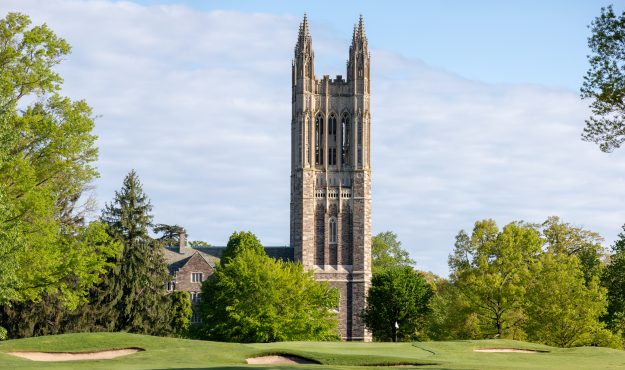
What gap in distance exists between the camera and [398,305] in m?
90.8

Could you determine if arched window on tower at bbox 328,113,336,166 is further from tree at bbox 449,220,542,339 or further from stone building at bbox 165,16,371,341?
tree at bbox 449,220,542,339

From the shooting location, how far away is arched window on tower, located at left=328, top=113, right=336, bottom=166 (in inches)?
4500

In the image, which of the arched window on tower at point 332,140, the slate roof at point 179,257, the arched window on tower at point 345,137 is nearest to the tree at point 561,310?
the slate roof at point 179,257

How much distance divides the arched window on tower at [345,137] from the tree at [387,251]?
82.8 feet

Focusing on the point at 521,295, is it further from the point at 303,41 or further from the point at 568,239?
the point at 303,41

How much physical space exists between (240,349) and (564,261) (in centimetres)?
2980

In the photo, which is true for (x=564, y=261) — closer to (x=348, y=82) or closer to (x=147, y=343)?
(x=147, y=343)

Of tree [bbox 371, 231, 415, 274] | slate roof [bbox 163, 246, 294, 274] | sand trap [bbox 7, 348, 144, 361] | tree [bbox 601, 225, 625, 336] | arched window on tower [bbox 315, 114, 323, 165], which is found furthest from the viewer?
tree [bbox 371, 231, 415, 274]

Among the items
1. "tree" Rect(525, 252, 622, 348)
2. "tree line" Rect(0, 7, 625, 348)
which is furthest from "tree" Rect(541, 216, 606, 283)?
"tree" Rect(525, 252, 622, 348)

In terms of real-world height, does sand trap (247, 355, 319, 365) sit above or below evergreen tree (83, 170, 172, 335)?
below

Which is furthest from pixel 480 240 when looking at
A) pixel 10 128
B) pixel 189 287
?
pixel 189 287

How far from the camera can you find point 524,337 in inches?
2452

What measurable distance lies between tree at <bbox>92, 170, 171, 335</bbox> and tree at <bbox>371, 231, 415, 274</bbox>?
6591 centimetres

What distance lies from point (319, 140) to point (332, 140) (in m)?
1.40
